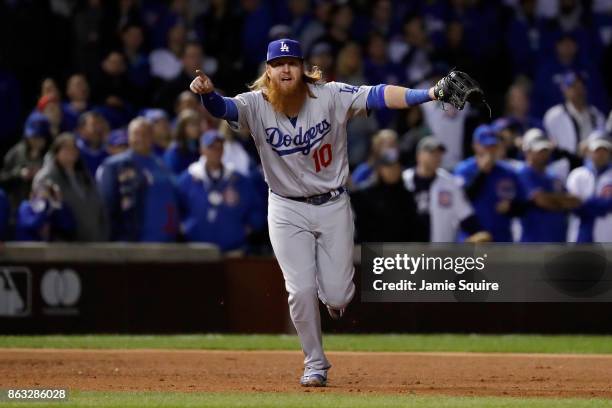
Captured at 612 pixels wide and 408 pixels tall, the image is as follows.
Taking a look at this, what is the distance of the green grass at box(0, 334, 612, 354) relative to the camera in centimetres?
1327

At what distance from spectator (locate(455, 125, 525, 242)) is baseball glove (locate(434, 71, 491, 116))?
19.8ft

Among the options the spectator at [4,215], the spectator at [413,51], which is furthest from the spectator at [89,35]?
the spectator at [413,51]

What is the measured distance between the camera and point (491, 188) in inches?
613

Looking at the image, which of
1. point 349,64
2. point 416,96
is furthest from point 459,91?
point 349,64

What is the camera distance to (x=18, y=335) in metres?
14.1

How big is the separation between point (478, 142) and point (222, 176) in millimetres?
2738

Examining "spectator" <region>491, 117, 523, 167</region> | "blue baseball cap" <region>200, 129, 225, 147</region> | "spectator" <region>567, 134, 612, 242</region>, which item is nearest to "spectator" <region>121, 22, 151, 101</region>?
"blue baseball cap" <region>200, 129, 225, 147</region>

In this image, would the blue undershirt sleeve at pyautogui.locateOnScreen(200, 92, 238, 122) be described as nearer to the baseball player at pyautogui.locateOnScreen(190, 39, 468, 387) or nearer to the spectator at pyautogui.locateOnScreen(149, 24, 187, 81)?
the baseball player at pyautogui.locateOnScreen(190, 39, 468, 387)

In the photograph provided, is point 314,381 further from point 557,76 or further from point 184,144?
point 557,76

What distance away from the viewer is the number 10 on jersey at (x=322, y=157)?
32.6ft

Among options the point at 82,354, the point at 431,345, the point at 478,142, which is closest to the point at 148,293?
the point at 82,354

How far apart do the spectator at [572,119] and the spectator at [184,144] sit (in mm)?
4301

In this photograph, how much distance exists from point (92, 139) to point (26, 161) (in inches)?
37.4

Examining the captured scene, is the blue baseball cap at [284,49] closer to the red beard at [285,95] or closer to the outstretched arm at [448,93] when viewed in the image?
the red beard at [285,95]
